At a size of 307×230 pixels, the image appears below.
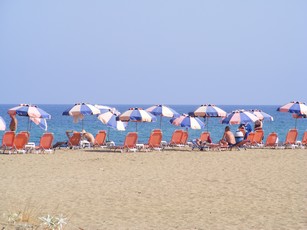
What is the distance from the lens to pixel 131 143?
20281 millimetres

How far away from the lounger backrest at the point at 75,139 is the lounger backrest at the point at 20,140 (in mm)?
2748

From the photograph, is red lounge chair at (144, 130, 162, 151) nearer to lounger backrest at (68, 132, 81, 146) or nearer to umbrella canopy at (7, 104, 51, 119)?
lounger backrest at (68, 132, 81, 146)

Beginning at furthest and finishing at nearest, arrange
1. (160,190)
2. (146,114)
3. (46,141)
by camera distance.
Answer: (146,114)
(46,141)
(160,190)

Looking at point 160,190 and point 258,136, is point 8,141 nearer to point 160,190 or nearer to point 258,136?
point 160,190

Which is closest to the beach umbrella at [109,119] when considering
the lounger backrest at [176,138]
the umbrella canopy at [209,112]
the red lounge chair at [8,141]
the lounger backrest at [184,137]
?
the lounger backrest at [176,138]

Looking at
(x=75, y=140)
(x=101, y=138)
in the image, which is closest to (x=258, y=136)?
(x=101, y=138)

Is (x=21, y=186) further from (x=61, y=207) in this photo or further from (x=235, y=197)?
(x=235, y=197)

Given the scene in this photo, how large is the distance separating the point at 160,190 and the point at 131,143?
858 cm

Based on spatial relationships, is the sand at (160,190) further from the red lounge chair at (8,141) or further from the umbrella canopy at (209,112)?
the umbrella canopy at (209,112)

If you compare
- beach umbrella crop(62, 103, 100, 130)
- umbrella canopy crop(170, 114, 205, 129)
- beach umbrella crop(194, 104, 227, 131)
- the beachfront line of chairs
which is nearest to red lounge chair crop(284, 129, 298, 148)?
the beachfront line of chairs

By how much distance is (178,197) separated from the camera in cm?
1100

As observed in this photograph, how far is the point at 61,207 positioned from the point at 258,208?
127 inches

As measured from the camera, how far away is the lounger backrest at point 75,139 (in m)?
21.3

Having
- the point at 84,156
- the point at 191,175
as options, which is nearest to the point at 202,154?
the point at 84,156
